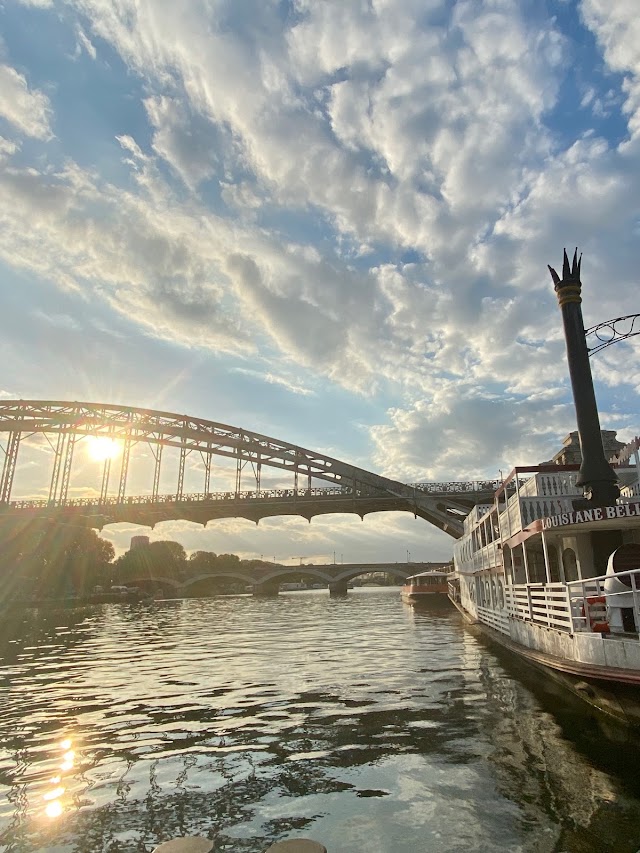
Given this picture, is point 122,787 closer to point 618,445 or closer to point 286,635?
point 286,635

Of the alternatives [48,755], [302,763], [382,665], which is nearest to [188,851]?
[302,763]

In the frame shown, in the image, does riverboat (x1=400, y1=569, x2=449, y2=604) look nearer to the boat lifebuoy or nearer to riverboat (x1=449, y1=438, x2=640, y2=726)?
riverboat (x1=449, y1=438, x2=640, y2=726)

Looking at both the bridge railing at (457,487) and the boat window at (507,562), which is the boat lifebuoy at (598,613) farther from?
the bridge railing at (457,487)

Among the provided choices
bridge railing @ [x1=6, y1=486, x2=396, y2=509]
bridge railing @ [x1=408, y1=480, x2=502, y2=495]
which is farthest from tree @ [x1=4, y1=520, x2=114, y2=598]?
bridge railing @ [x1=408, y1=480, x2=502, y2=495]

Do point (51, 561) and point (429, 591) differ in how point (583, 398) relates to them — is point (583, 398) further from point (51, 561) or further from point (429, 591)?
point (51, 561)

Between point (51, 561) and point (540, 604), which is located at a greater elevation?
point (51, 561)

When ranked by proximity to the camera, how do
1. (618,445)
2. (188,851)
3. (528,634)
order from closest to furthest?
(188,851), (528,634), (618,445)

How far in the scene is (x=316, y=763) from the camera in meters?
8.93

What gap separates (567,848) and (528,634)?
1131 centimetres

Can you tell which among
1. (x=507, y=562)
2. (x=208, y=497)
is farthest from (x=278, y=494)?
(x=507, y=562)

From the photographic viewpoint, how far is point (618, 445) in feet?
187

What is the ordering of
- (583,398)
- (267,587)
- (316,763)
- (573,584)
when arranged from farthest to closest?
(267,587)
(583,398)
(573,584)
(316,763)

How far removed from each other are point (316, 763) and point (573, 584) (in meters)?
6.50

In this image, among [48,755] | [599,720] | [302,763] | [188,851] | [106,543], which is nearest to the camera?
[188,851]
